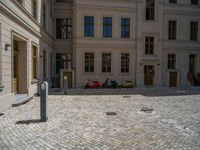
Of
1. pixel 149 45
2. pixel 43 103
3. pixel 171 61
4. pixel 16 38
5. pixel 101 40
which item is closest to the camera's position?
pixel 43 103

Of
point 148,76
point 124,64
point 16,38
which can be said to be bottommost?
point 148,76

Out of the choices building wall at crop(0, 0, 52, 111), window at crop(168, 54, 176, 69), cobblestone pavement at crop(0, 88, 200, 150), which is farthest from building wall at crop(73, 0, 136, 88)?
cobblestone pavement at crop(0, 88, 200, 150)

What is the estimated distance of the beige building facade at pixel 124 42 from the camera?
22.1 m

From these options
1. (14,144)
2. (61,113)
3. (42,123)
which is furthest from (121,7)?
(14,144)

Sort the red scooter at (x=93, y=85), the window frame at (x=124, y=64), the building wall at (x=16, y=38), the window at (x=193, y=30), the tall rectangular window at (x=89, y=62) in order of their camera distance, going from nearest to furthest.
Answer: the building wall at (x=16, y=38)
the red scooter at (x=93, y=85)
the tall rectangular window at (x=89, y=62)
the window frame at (x=124, y=64)
the window at (x=193, y=30)

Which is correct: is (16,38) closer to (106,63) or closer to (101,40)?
(101,40)

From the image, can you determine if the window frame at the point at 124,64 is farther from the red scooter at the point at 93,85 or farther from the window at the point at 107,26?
the red scooter at the point at 93,85

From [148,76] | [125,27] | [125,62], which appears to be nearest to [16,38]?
[125,62]

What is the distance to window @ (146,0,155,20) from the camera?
23547 millimetres

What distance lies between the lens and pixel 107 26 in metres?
22.6

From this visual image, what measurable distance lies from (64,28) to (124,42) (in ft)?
23.7


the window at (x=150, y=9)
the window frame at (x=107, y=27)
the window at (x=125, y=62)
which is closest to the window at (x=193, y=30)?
the window at (x=150, y=9)

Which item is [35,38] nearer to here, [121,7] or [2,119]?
[2,119]

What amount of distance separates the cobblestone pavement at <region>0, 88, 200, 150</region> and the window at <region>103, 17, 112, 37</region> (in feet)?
47.8
